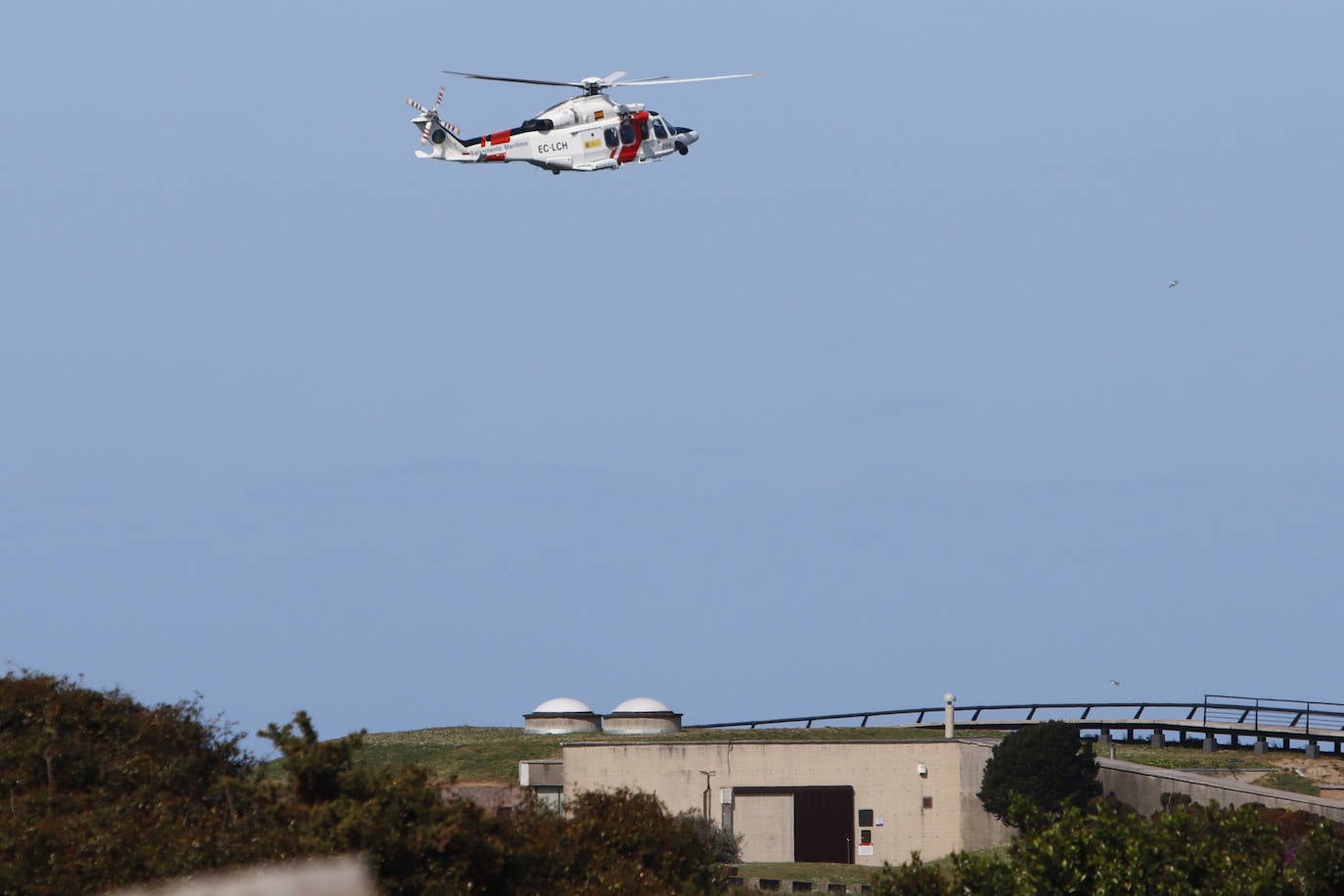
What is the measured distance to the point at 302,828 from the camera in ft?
71.7

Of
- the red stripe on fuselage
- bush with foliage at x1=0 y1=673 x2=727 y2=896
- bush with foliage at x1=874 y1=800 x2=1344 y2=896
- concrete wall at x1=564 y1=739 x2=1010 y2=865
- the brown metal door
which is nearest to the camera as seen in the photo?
bush with foliage at x1=874 y1=800 x2=1344 y2=896

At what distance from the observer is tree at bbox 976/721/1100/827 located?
54.0 m

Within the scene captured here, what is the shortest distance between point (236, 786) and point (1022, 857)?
1116 centimetres

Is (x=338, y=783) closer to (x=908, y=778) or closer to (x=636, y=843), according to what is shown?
(x=636, y=843)

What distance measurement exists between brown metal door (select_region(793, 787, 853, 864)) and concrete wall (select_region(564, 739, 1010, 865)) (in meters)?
A: 0.27

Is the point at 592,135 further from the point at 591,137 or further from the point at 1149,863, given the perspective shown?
the point at 1149,863

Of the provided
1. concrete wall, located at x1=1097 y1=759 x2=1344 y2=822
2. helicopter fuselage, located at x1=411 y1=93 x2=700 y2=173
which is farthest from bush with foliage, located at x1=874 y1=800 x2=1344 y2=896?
helicopter fuselage, located at x1=411 y1=93 x2=700 y2=173

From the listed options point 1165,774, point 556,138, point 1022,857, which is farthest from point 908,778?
point 1022,857

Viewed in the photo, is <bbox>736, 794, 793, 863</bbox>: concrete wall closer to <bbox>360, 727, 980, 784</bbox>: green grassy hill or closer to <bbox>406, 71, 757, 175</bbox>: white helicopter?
<bbox>360, 727, 980, 784</bbox>: green grassy hill

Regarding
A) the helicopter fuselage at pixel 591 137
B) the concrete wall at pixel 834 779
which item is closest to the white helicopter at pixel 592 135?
the helicopter fuselage at pixel 591 137

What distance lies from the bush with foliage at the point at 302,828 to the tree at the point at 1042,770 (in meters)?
26.8

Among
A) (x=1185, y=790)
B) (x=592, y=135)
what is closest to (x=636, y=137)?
(x=592, y=135)

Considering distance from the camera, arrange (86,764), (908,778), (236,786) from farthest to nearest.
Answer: (908,778) < (86,764) < (236,786)

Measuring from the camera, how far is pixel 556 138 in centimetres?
5819
